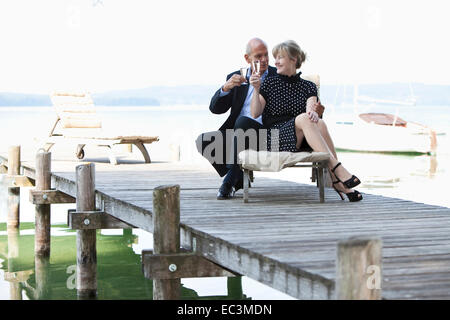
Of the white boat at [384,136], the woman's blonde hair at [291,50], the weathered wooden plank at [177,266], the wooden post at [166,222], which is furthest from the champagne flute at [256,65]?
the white boat at [384,136]

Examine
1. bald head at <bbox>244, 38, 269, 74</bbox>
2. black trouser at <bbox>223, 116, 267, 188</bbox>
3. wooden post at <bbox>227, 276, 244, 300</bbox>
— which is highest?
bald head at <bbox>244, 38, 269, 74</bbox>

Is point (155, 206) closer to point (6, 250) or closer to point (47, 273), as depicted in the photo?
point (47, 273)

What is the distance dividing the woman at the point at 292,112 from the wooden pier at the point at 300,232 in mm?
298

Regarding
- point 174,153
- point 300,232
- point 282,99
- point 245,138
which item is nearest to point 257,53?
point 282,99

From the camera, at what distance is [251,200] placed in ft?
22.8

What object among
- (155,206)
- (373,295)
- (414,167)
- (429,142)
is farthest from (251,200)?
(429,142)

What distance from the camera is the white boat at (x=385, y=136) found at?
105ft

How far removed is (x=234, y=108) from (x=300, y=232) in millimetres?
2181

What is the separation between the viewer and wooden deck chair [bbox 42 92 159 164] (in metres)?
11.2

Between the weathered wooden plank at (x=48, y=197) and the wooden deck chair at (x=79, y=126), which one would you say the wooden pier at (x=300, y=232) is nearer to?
the weathered wooden plank at (x=48, y=197)

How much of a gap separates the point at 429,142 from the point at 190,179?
2428cm

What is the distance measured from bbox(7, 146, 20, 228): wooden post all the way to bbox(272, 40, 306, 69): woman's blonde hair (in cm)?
579

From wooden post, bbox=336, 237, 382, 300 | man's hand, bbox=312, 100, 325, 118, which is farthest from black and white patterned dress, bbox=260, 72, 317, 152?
wooden post, bbox=336, 237, 382, 300

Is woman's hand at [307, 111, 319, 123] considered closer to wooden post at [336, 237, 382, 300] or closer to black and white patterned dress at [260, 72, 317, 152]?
black and white patterned dress at [260, 72, 317, 152]
